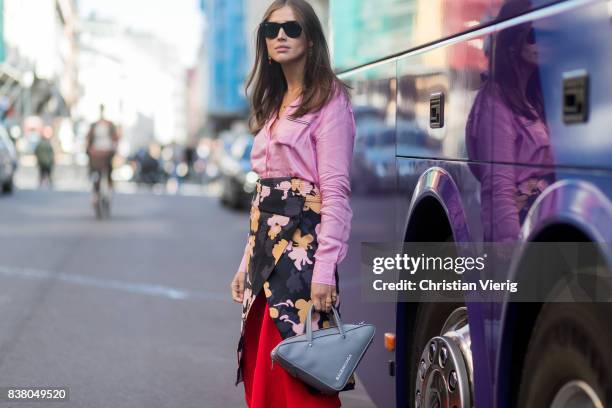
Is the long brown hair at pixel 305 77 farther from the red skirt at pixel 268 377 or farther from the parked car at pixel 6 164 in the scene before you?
the parked car at pixel 6 164

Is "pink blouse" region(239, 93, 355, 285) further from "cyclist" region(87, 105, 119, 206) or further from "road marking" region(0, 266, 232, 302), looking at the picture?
"cyclist" region(87, 105, 119, 206)

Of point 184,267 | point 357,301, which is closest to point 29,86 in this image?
point 184,267

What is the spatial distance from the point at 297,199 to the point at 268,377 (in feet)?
1.89

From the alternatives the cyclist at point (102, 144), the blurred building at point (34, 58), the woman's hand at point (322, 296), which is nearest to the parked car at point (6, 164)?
the cyclist at point (102, 144)

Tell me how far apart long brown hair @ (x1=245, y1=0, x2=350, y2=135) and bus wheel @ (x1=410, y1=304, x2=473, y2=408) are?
75cm

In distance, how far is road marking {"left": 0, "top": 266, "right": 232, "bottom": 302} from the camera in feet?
33.4

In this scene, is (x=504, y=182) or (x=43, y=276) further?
(x=43, y=276)

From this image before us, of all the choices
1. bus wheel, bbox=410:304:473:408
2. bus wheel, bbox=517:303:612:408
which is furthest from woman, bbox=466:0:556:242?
bus wheel, bbox=410:304:473:408

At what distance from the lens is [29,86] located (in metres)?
92.0

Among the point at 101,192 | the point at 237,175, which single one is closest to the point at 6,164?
the point at 237,175

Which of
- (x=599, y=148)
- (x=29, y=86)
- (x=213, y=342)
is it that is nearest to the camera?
(x=599, y=148)

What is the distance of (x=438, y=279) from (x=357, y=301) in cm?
115

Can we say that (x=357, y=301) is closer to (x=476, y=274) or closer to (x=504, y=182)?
(x=476, y=274)

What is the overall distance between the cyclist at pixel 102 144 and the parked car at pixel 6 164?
364 inches
